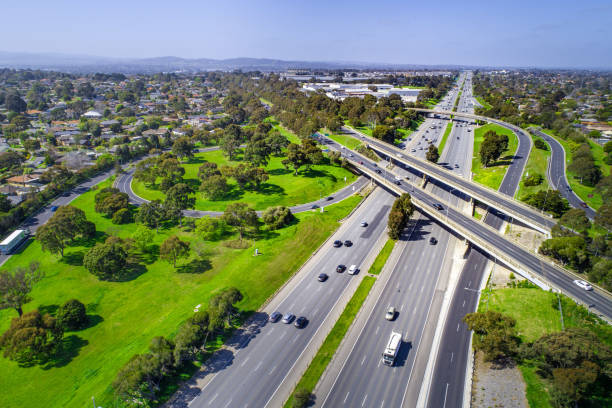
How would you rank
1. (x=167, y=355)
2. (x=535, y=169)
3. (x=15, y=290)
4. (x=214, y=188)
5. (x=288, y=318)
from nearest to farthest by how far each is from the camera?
1. (x=167, y=355)
2. (x=288, y=318)
3. (x=15, y=290)
4. (x=214, y=188)
5. (x=535, y=169)

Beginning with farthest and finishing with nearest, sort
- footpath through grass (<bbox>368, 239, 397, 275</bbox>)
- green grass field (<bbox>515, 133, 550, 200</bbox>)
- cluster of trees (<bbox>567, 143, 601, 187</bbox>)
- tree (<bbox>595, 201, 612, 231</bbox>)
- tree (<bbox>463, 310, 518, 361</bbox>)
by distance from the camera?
cluster of trees (<bbox>567, 143, 601, 187</bbox>)
green grass field (<bbox>515, 133, 550, 200</bbox>)
tree (<bbox>595, 201, 612, 231</bbox>)
footpath through grass (<bbox>368, 239, 397, 275</bbox>)
tree (<bbox>463, 310, 518, 361</bbox>)

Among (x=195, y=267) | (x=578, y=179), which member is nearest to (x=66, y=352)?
(x=195, y=267)

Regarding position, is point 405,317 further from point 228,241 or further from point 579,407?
point 228,241

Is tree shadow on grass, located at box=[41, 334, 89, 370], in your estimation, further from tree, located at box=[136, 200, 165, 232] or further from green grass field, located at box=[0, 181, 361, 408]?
tree, located at box=[136, 200, 165, 232]

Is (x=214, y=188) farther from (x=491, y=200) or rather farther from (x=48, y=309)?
(x=491, y=200)

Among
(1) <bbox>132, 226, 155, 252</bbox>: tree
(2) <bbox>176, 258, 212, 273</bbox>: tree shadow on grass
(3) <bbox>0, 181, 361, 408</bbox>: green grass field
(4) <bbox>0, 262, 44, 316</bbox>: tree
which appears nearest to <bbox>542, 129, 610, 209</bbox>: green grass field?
(3) <bbox>0, 181, 361, 408</bbox>: green grass field
